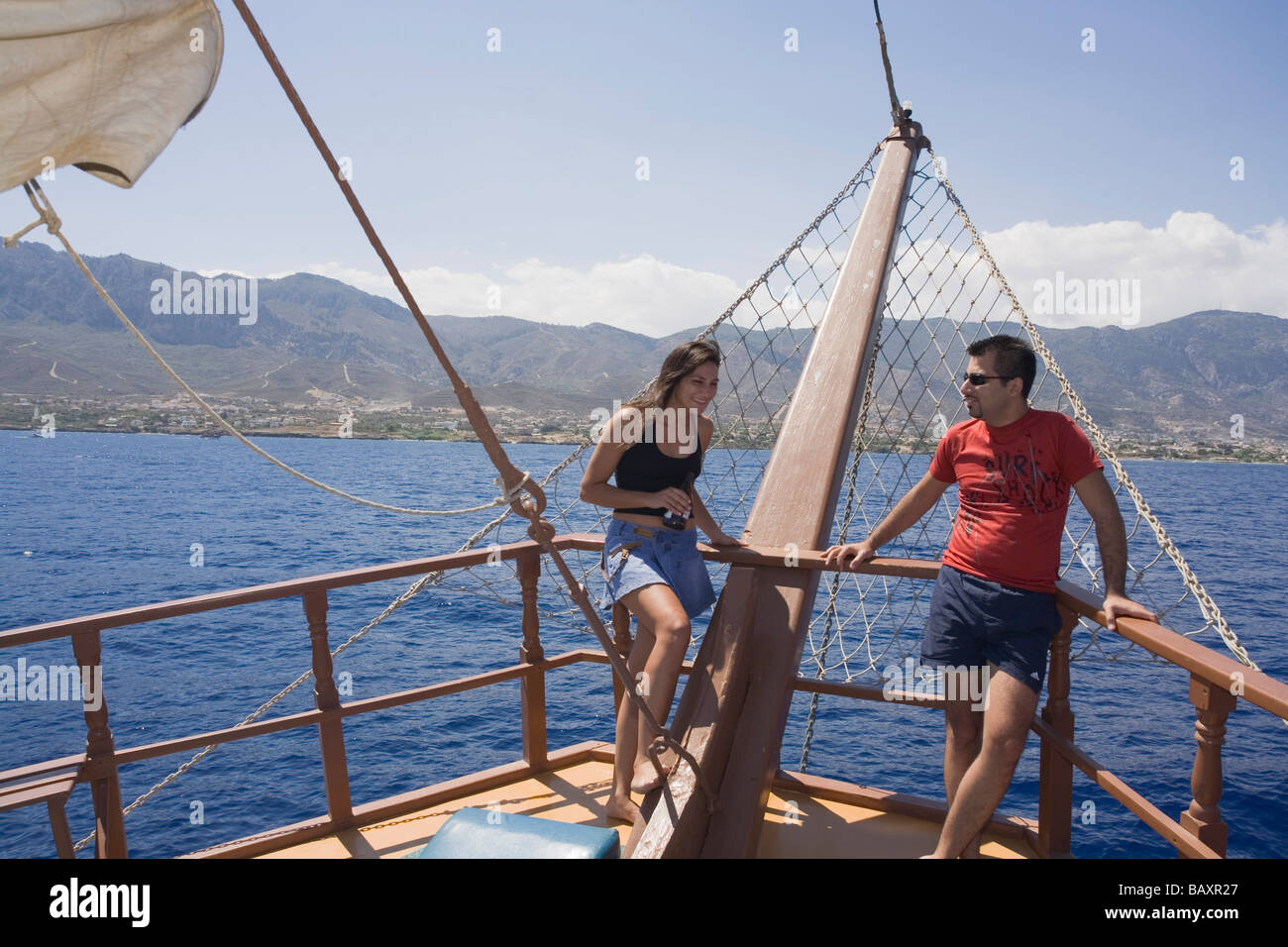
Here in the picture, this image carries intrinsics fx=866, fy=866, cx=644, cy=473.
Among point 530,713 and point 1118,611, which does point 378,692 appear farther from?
point 1118,611

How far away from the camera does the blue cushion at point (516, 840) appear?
1450 mm

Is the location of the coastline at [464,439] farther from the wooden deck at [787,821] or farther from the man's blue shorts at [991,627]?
the man's blue shorts at [991,627]

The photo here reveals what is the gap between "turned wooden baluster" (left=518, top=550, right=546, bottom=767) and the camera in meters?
3.24

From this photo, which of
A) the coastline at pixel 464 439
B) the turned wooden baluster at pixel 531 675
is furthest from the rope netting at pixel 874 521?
the coastline at pixel 464 439

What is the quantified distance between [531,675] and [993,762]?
5.53ft

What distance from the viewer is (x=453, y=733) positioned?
50.0 feet

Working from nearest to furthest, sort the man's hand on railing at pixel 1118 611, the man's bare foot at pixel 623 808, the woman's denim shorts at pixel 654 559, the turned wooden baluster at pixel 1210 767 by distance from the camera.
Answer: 1. the turned wooden baluster at pixel 1210 767
2. the man's hand on railing at pixel 1118 611
3. the woman's denim shorts at pixel 654 559
4. the man's bare foot at pixel 623 808

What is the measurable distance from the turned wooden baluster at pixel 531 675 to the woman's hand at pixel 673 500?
75cm

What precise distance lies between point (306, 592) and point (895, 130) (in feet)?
13.4

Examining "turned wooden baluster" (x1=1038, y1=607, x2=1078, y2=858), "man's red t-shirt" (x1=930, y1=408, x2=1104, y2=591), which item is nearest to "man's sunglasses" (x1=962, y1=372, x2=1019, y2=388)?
"man's red t-shirt" (x1=930, y1=408, x2=1104, y2=591)

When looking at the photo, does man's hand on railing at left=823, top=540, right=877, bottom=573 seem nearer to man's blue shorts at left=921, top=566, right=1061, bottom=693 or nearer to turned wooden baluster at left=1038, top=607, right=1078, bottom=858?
man's blue shorts at left=921, top=566, right=1061, bottom=693

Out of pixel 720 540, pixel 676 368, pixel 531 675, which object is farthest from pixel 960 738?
pixel 531 675
